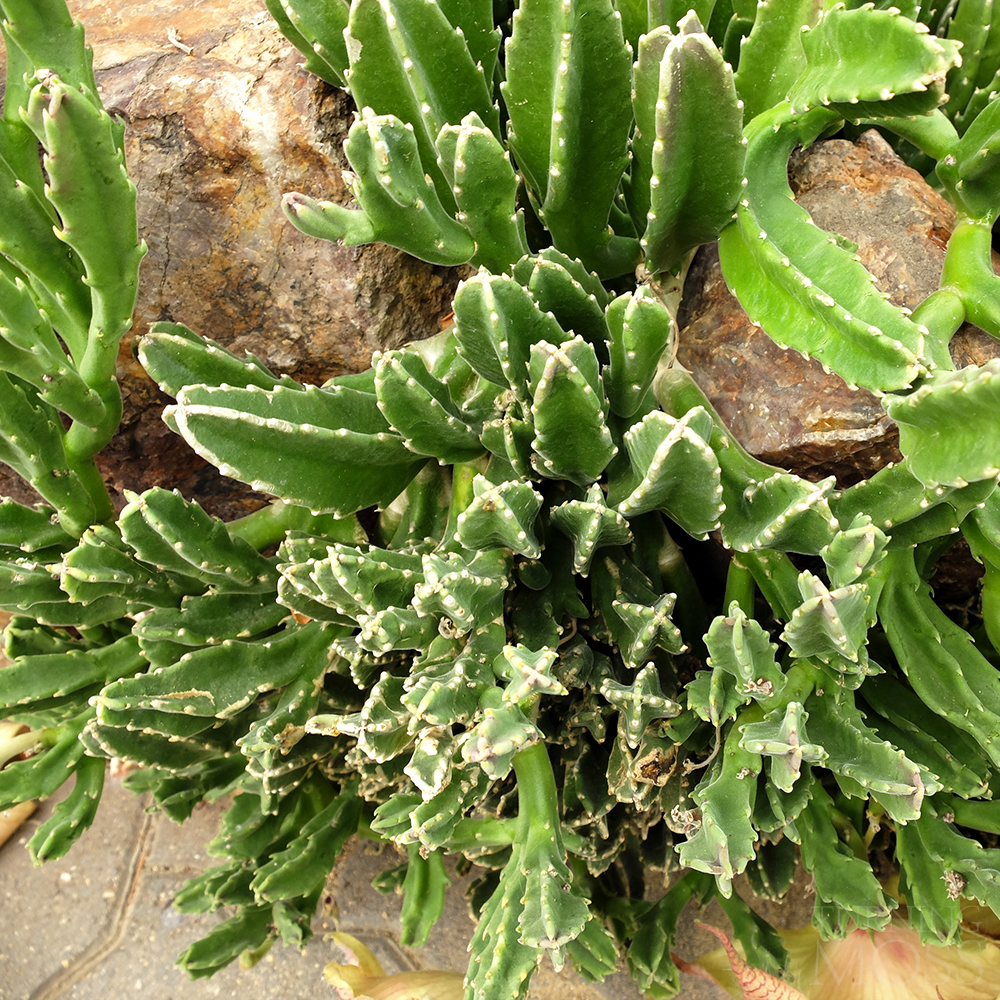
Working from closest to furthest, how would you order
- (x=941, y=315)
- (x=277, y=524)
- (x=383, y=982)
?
1. (x=941, y=315)
2. (x=277, y=524)
3. (x=383, y=982)

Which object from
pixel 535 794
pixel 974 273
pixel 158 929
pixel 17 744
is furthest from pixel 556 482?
pixel 158 929

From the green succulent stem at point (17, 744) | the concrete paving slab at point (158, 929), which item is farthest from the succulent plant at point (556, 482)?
the concrete paving slab at point (158, 929)

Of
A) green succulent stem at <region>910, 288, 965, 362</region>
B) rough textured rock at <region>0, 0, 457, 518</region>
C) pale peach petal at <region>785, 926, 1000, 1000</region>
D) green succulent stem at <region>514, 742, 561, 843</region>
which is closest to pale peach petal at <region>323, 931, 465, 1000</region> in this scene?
green succulent stem at <region>514, 742, 561, 843</region>

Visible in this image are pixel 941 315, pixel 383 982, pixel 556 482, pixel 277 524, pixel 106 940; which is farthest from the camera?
pixel 106 940

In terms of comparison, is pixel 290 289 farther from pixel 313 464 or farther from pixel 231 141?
pixel 313 464

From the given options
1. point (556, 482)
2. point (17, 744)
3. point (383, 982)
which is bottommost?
point (383, 982)

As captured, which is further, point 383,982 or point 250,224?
point 383,982

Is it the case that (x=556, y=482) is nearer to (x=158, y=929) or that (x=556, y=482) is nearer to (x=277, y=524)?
(x=277, y=524)

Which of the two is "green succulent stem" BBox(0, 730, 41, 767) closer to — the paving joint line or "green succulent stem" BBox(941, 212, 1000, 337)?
the paving joint line
